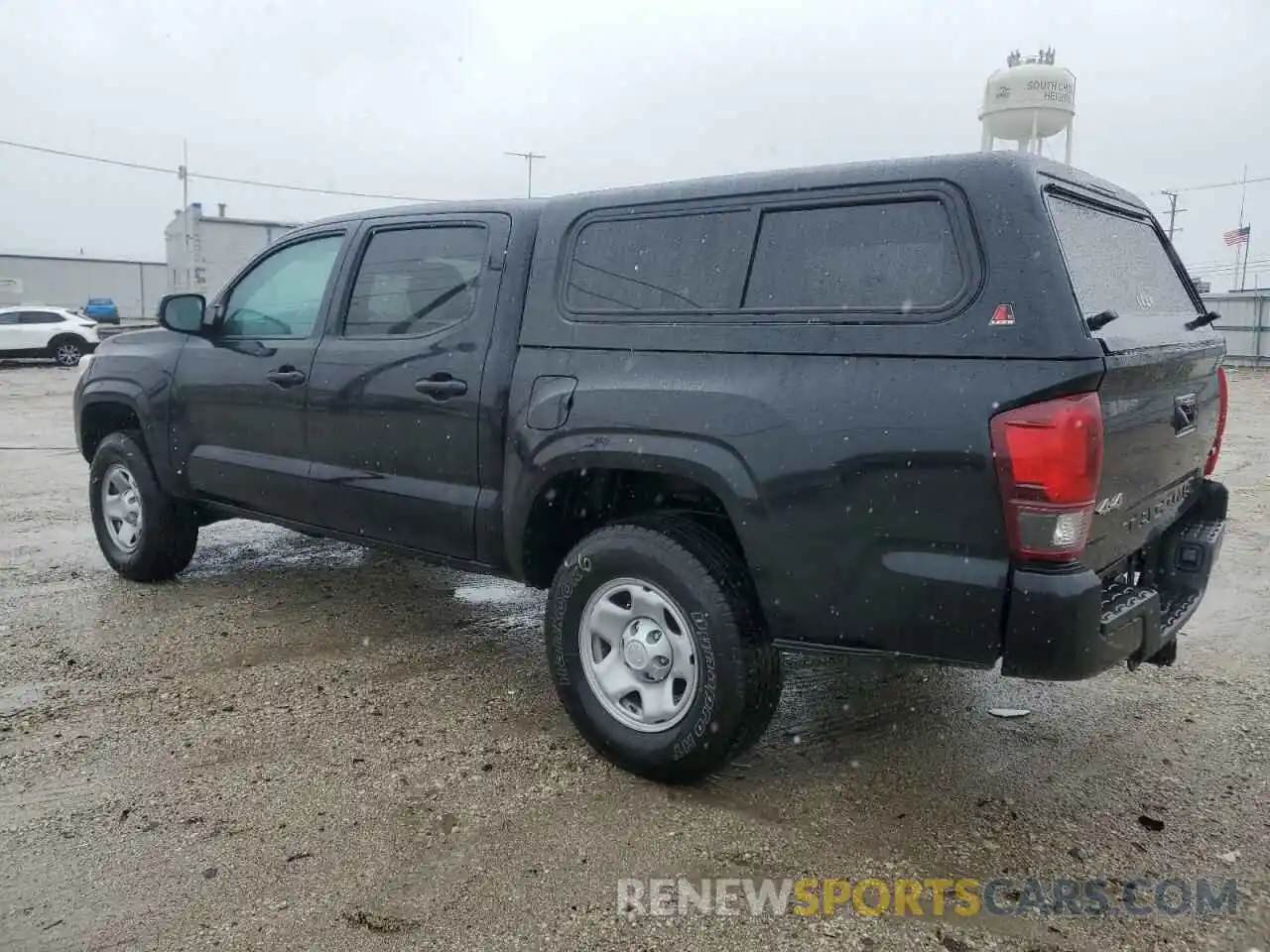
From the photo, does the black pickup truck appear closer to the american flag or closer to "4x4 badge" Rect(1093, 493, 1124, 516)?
"4x4 badge" Rect(1093, 493, 1124, 516)

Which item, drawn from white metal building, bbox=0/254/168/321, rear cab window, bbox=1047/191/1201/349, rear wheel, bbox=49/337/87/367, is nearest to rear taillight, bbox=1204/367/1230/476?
rear cab window, bbox=1047/191/1201/349

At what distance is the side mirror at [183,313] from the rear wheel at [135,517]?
84 cm

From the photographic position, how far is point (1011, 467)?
8.71 feet

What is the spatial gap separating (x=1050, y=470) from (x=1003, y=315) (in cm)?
42

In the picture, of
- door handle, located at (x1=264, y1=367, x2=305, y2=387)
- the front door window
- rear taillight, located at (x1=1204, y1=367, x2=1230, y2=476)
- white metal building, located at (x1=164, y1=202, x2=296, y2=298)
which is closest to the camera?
rear taillight, located at (x1=1204, y1=367, x2=1230, y2=476)

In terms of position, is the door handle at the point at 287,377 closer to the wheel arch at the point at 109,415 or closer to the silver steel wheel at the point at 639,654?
the wheel arch at the point at 109,415

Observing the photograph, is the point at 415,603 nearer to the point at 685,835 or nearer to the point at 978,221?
the point at 685,835

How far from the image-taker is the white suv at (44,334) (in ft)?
78.1

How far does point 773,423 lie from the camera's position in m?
3.04

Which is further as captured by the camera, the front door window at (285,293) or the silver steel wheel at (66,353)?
the silver steel wheel at (66,353)

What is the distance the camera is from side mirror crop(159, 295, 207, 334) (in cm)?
502

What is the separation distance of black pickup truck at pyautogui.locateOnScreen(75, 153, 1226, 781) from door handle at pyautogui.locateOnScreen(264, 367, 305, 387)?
0.02m

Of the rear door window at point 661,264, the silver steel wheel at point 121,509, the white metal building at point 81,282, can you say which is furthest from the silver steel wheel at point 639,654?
the white metal building at point 81,282

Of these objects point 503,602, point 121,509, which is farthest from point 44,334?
point 503,602
